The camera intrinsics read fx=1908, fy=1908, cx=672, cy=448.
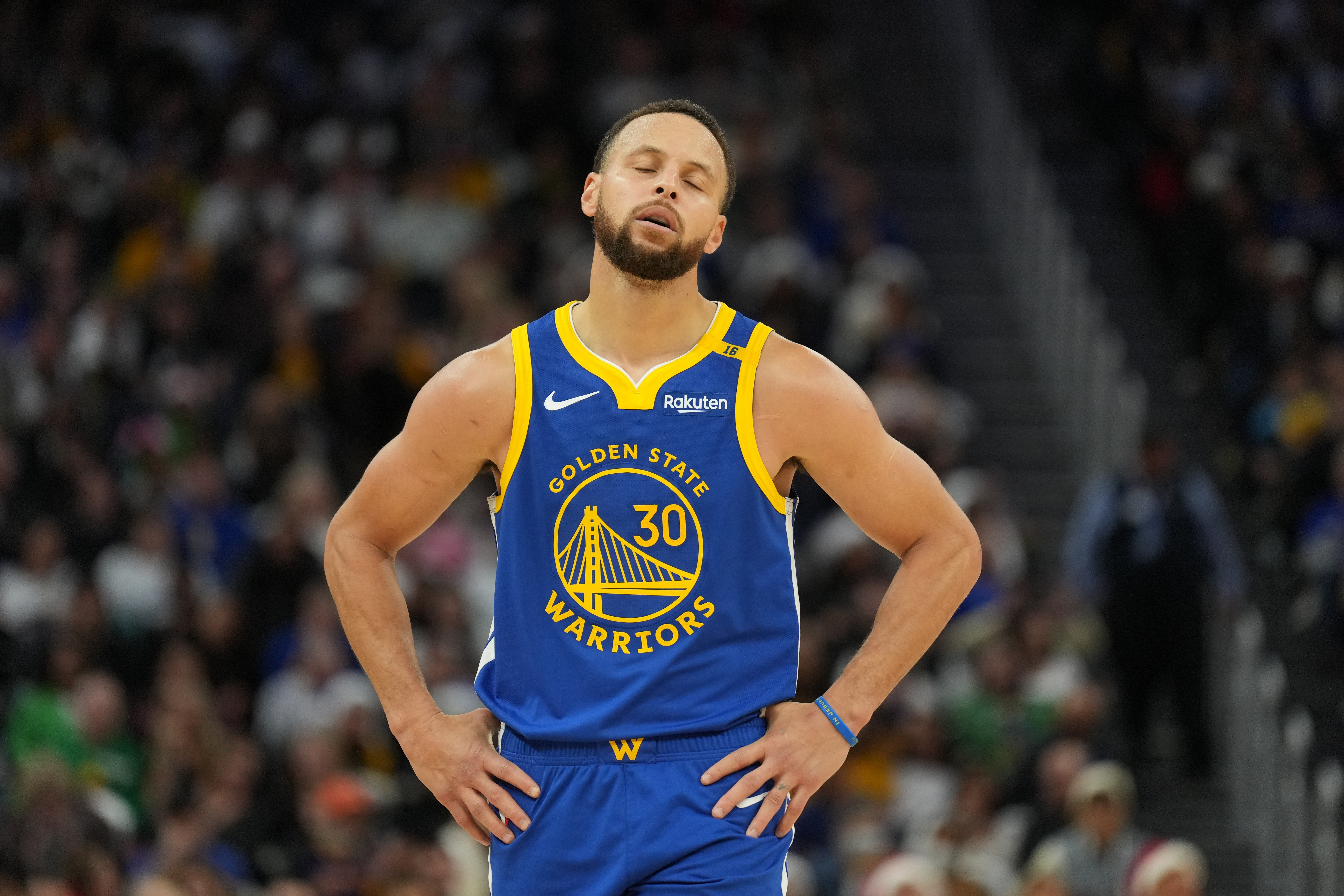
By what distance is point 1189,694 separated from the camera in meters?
11.9

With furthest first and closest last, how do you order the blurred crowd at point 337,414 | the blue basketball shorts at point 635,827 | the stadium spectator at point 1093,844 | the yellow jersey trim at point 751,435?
1. the stadium spectator at point 1093,844
2. the blurred crowd at point 337,414
3. the yellow jersey trim at point 751,435
4. the blue basketball shorts at point 635,827

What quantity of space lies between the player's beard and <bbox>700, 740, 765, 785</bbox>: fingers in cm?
102

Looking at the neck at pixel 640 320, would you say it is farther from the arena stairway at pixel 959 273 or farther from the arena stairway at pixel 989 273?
the arena stairway at pixel 959 273

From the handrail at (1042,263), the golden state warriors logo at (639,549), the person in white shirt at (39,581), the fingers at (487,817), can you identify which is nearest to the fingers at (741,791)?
the golden state warriors logo at (639,549)

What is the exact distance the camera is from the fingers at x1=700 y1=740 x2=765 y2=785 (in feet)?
13.0

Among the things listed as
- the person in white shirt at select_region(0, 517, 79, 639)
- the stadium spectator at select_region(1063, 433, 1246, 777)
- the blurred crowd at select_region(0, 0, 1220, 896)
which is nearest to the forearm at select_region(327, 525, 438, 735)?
the blurred crowd at select_region(0, 0, 1220, 896)

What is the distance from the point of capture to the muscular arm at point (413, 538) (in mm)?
4070

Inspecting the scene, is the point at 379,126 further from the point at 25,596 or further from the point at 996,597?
the point at 996,597

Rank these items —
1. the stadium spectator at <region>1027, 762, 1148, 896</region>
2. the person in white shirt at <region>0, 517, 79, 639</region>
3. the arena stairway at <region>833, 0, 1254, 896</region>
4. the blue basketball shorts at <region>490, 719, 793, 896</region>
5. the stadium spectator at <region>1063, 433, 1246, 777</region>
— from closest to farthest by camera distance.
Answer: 1. the blue basketball shorts at <region>490, 719, 793, 896</region>
2. the stadium spectator at <region>1027, 762, 1148, 896</region>
3. the person in white shirt at <region>0, 517, 79, 639</region>
4. the stadium spectator at <region>1063, 433, 1246, 777</region>
5. the arena stairway at <region>833, 0, 1254, 896</region>

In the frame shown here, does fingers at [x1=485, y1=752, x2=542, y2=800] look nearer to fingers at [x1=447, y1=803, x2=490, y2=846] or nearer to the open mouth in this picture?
fingers at [x1=447, y1=803, x2=490, y2=846]

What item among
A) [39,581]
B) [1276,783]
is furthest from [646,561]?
[1276,783]

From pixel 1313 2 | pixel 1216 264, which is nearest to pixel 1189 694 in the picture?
pixel 1216 264

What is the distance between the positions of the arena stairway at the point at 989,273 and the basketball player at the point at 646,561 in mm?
8518

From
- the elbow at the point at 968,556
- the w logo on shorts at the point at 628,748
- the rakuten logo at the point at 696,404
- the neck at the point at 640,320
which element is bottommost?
the w logo on shorts at the point at 628,748
